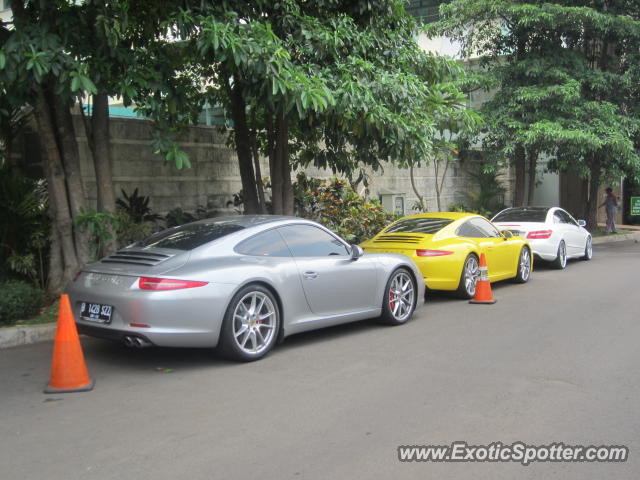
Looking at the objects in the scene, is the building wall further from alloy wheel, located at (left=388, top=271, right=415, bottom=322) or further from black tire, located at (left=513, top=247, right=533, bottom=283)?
alloy wheel, located at (left=388, top=271, right=415, bottom=322)

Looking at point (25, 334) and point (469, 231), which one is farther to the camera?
point (469, 231)

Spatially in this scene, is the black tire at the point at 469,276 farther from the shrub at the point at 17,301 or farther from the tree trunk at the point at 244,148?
the shrub at the point at 17,301

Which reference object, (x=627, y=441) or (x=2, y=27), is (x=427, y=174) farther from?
(x=627, y=441)

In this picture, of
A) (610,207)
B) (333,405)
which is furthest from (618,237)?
(333,405)

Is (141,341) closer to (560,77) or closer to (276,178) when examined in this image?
(276,178)

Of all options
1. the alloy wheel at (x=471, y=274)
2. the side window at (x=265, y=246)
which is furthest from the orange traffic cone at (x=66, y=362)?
the alloy wheel at (x=471, y=274)

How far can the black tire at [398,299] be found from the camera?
7949 millimetres

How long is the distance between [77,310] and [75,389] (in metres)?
1.03

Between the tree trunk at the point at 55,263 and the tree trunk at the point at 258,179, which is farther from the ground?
the tree trunk at the point at 258,179

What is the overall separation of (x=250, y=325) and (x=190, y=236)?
1165 mm

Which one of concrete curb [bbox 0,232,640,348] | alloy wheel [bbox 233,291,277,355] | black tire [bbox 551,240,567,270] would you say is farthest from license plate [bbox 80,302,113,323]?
black tire [bbox 551,240,567,270]

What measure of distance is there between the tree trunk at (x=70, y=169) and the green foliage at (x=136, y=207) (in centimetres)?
251

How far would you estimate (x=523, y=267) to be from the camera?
11.9 m

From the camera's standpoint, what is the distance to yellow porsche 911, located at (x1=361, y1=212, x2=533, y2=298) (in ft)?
31.8
